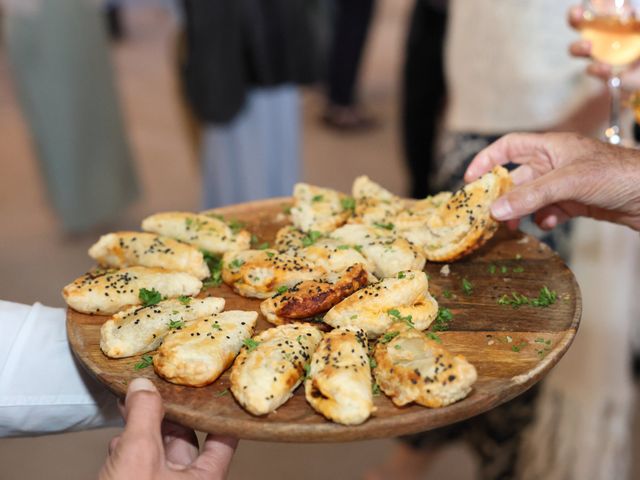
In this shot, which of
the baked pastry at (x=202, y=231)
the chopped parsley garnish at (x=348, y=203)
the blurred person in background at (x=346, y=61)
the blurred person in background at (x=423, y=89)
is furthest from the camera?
the blurred person in background at (x=346, y=61)

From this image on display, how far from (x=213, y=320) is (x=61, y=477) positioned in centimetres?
185

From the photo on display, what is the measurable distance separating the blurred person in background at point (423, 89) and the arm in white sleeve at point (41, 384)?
2460 millimetres

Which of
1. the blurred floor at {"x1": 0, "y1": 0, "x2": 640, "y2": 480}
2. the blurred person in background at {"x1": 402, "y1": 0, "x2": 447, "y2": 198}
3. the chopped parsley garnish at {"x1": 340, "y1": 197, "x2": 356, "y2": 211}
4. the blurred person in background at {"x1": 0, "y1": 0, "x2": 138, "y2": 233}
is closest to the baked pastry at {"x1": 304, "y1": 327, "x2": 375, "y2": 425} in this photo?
the chopped parsley garnish at {"x1": 340, "y1": 197, "x2": 356, "y2": 211}

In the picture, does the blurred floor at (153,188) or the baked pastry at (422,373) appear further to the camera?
the blurred floor at (153,188)

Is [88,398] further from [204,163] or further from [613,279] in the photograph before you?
[204,163]

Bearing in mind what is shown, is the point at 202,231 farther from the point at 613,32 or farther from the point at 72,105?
the point at 72,105

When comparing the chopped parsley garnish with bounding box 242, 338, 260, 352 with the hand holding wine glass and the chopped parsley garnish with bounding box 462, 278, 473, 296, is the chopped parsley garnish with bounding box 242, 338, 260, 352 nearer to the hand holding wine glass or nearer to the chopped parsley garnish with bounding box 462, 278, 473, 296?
the chopped parsley garnish with bounding box 462, 278, 473, 296

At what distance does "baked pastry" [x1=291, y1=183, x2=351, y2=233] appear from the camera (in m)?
1.62

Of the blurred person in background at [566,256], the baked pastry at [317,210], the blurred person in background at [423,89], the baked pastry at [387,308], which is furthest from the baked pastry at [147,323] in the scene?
the blurred person in background at [423,89]

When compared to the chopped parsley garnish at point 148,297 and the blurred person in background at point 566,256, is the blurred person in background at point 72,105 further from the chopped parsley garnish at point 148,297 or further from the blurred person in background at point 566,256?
the chopped parsley garnish at point 148,297

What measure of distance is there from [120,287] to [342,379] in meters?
Answer: 0.52

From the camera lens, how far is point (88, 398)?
1.48 meters

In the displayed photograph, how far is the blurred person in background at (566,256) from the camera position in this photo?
7.61 ft

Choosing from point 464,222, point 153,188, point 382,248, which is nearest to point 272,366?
point 382,248
